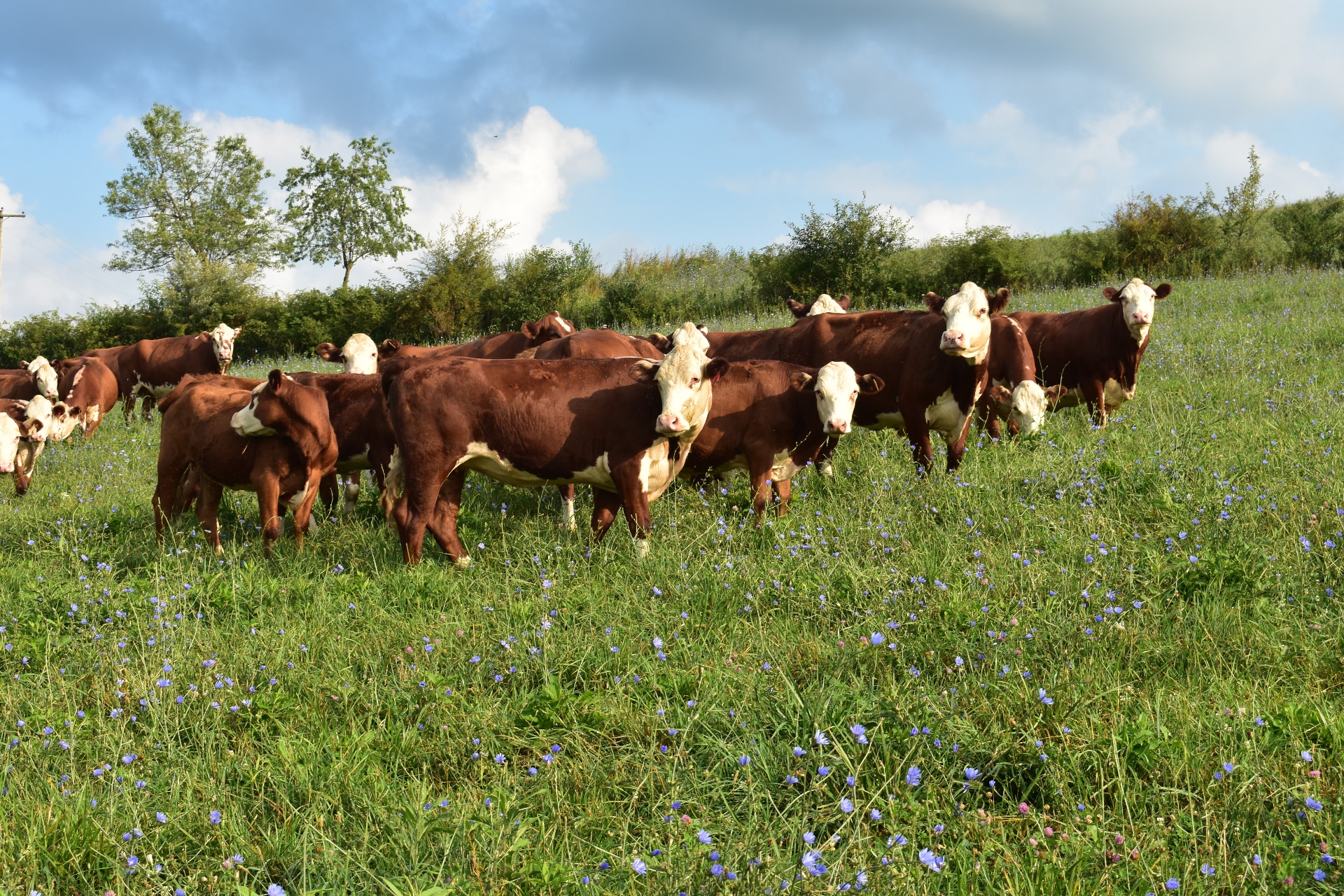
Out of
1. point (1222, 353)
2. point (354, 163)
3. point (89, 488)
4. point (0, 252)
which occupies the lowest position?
point (89, 488)

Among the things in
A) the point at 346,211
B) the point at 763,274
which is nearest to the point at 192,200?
the point at 346,211

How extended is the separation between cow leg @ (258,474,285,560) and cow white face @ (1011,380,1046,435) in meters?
7.42

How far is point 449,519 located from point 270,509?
6.08 ft

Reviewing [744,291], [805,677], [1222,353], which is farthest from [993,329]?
[744,291]

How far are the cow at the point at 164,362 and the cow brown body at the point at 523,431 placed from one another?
15146mm

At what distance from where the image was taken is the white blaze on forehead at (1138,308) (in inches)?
444

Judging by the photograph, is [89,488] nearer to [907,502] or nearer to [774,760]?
[907,502]

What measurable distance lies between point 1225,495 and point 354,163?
5997 centimetres

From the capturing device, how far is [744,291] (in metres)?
31.8

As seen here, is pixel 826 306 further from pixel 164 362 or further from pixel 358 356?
pixel 164 362

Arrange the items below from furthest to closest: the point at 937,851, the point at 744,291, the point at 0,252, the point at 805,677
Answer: the point at 0,252 < the point at 744,291 < the point at 805,677 < the point at 937,851

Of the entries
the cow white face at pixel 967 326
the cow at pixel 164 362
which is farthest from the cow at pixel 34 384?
the cow white face at pixel 967 326

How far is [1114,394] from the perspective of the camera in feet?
38.4

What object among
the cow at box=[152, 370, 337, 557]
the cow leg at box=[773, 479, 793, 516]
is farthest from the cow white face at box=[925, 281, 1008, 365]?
the cow at box=[152, 370, 337, 557]
